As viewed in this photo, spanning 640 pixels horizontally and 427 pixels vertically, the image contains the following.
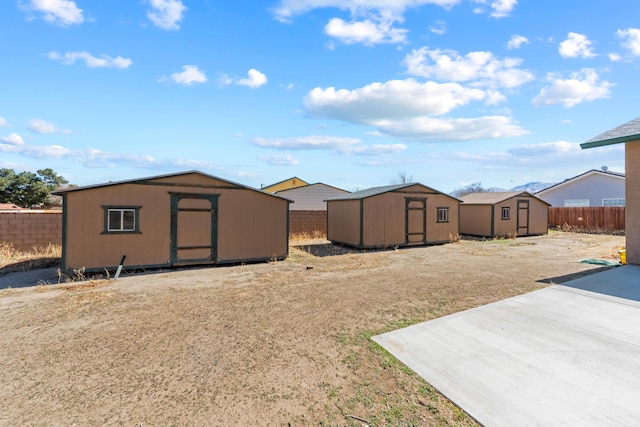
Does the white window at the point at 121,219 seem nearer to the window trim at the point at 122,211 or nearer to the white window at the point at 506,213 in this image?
the window trim at the point at 122,211

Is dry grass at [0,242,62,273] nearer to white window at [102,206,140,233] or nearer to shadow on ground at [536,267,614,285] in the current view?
white window at [102,206,140,233]

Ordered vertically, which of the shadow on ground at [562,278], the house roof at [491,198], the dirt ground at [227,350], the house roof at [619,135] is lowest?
the dirt ground at [227,350]

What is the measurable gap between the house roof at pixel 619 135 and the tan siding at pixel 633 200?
13.3 inches

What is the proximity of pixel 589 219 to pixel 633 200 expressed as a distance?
690 inches

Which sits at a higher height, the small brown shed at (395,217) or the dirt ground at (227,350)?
the small brown shed at (395,217)

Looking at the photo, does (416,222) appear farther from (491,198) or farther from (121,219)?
(121,219)

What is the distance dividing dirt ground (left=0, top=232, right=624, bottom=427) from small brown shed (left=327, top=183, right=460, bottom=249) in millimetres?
6105

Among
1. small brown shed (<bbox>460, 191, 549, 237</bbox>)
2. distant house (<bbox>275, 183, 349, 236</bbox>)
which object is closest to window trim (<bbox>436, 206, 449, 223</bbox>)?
small brown shed (<bbox>460, 191, 549, 237</bbox>)

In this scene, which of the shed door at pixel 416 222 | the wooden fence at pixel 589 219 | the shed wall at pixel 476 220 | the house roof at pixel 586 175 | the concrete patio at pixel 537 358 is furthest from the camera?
the house roof at pixel 586 175

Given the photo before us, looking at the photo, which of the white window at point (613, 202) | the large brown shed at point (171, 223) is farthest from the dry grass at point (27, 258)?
the white window at point (613, 202)

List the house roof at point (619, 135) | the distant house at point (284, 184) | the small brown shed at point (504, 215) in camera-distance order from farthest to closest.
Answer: the distant house at point (284, 184)
the small brown shed at point (504, 215)
the house roof at point (619, 135)

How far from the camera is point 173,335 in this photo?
429cm

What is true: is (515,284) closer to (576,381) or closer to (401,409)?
(576,381)

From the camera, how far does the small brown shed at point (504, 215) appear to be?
18.6m
